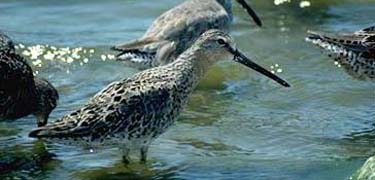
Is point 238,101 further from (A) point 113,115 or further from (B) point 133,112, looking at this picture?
(A) point 113,115

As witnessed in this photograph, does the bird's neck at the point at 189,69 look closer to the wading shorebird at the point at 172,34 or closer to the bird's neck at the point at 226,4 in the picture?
the wading shorebird at the point at 172,34

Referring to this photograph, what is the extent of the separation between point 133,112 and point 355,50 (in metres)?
2.51

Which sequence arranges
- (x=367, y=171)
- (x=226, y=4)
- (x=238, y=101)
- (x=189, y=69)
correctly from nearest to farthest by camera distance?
(x=367, y=171)
(x=189, y=69)
(x=238, y=101)
(x=226, y=4)

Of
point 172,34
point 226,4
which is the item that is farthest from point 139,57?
point 226,4

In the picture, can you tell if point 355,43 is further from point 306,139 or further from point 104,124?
point 104,124

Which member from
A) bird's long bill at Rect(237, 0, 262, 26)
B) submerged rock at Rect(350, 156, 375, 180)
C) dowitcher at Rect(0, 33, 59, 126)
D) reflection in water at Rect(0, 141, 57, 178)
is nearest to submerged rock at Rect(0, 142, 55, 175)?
reflection in water at Rect(0, 141, 57, 178)

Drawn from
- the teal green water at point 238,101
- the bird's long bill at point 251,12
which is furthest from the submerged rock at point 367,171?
the bird's long bill at point 251,12

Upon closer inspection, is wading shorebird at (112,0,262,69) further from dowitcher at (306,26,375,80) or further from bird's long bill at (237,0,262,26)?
Answer: dowitcher at (306,26,375,80)

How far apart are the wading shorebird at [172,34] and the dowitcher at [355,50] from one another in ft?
4.78

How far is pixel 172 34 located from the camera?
10820 millimetres

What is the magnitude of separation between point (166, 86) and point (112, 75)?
9.28ft

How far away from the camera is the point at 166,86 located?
8.21m

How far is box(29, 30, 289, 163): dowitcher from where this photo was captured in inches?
307

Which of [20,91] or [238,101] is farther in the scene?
[238,101]
